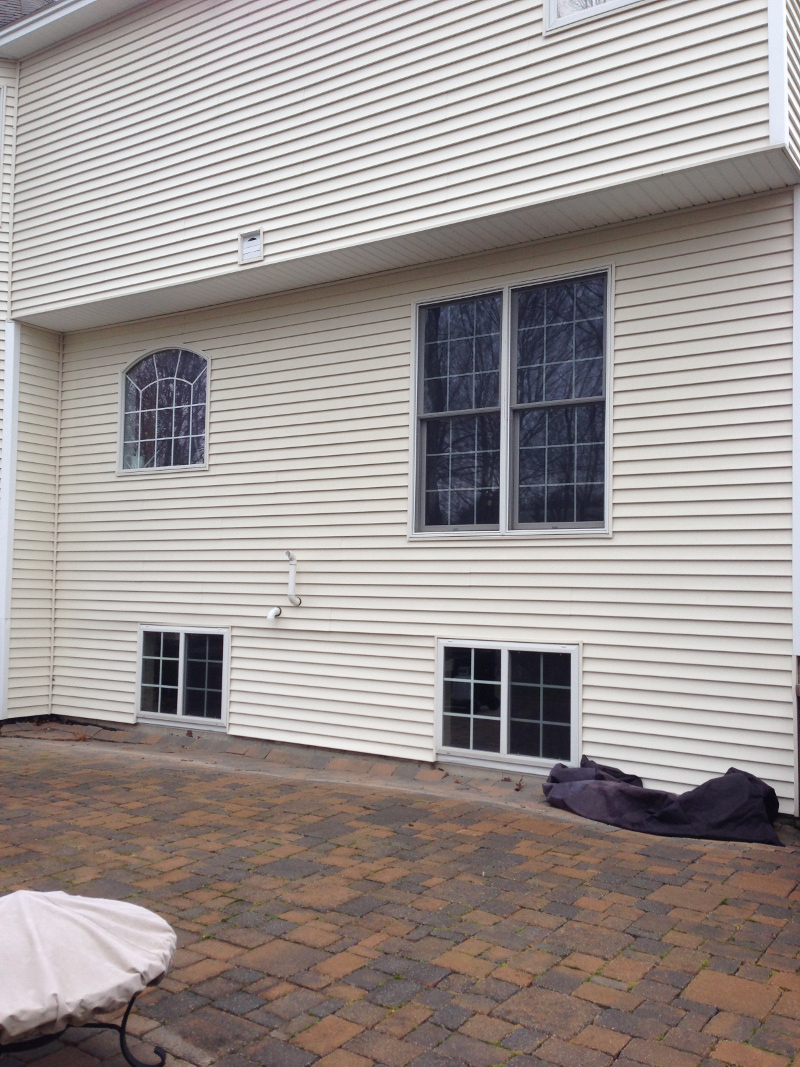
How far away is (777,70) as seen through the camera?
5547 millimetres

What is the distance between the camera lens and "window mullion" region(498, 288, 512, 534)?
7090 millimetres

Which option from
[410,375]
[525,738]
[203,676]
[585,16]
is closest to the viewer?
[585,16]

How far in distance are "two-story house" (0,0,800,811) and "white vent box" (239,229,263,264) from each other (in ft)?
0.13

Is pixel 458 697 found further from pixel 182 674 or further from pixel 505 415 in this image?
pixel 182 674

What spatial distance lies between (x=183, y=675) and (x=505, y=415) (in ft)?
13.5

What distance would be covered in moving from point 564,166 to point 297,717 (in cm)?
490

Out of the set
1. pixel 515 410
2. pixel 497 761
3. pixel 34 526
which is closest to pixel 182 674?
A: pixel 34 526

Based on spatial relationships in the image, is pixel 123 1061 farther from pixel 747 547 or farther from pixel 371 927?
pixel 747 547

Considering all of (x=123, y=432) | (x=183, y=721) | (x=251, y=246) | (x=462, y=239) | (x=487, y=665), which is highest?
(x=251, y=246)

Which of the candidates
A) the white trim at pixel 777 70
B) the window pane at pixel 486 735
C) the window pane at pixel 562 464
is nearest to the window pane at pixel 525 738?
the window pane at pixel 486 735

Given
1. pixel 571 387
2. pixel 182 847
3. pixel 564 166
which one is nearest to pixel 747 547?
pixel 571 387

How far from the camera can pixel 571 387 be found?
688 centimetres

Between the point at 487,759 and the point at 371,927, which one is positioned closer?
the point at 371,927

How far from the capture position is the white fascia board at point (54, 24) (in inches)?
349
